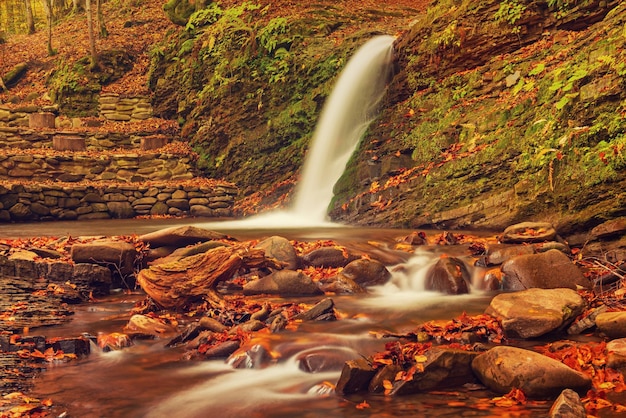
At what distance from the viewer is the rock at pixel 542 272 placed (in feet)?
22.5

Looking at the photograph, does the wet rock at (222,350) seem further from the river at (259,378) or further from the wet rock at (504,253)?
the wet rock at (504,253)

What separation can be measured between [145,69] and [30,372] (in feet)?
73.0

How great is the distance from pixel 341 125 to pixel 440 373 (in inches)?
493

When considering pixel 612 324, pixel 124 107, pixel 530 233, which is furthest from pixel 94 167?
pixel 612 324

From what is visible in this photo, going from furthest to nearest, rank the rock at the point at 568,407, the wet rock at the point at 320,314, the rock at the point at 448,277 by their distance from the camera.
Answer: the rock at the point at 448,277 < the wet rock at the point at 320,314 < the rock at the point at 568,407

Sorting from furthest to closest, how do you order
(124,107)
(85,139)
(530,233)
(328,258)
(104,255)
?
(124,107), (85,139), (328,258), (530,233), (104,255)

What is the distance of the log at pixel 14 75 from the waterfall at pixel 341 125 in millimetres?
16644

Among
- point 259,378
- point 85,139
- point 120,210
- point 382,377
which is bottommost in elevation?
point 259,378

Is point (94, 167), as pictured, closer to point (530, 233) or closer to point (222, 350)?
point (530, 233)

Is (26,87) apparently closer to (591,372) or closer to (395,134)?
(395,134)

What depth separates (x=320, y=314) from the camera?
6309mm

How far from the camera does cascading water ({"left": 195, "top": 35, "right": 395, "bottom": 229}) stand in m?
15.5

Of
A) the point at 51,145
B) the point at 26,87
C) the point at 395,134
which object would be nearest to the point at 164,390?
the point at 395,134

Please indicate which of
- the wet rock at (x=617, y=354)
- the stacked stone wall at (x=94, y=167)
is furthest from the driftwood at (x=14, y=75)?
the wet rock at (x=617, y=354)
